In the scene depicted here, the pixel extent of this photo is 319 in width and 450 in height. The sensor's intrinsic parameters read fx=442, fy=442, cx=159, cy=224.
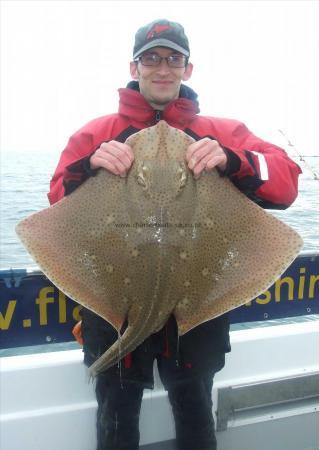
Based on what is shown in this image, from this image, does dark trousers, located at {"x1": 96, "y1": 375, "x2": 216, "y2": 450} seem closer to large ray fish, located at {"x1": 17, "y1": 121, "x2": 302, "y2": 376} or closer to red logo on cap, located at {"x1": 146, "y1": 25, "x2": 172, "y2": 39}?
large ray fish, located at {"x1": 17, "y1": 121, "x2": 302, "y2": 376}

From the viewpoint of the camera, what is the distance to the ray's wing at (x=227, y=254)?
2207 millimetres

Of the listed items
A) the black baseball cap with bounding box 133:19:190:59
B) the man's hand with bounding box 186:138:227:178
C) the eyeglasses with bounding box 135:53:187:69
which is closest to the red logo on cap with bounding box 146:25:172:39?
the black baseball cap with bounding box 133:19:190:59

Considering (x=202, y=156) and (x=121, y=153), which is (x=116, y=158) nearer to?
(x=121, y=153)

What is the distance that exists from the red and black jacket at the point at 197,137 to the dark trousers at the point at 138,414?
0.15 m

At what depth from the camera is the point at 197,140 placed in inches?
99.7

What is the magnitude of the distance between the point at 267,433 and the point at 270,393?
29 centimetres

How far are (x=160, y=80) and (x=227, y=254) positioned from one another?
1.13 meters

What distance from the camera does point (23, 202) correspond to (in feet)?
47.5

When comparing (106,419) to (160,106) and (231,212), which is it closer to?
(231,212)

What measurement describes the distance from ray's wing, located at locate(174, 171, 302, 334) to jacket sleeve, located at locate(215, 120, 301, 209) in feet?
0.45

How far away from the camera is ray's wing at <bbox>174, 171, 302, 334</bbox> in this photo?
221cm

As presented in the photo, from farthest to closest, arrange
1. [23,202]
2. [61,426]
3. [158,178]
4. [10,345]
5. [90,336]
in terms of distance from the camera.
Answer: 1. [23,202]
2. [10,345]
3. [61,426]
4. [90,336]
5. [158,178]

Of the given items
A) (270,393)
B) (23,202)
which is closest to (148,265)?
(270,393)

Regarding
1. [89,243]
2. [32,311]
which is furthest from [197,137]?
[32,311]
